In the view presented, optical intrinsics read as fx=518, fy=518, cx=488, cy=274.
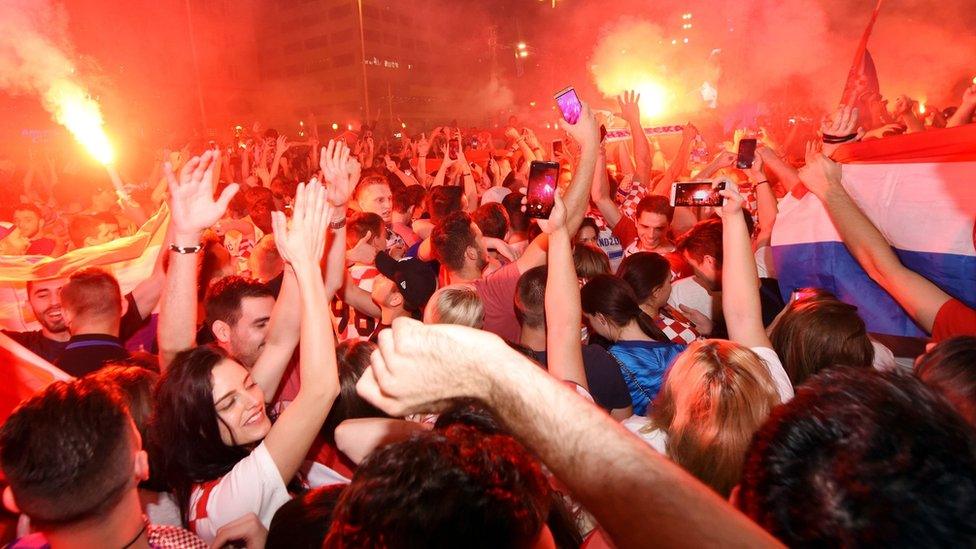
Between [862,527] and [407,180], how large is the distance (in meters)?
9.16

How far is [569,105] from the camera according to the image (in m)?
3.85

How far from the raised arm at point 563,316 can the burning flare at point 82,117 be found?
4.17 metres

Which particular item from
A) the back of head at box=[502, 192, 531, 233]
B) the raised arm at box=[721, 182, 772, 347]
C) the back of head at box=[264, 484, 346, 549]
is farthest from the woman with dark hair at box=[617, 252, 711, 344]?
the back of head at box=[264, 484, 346, 549]

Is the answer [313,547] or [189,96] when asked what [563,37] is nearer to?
[189,96]

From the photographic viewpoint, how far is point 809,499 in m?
0.87

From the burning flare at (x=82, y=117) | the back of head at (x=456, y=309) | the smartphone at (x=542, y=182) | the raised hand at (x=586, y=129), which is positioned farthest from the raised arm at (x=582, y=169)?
the burning flare at (x=82, y=117)

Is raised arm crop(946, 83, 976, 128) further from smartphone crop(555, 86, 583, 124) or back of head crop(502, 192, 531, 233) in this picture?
back of head crop(502, 192, 531, 233)

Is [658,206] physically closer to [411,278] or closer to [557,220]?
[411,278]

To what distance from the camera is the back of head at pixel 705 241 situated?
407cm

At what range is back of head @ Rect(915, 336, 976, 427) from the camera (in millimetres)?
1769

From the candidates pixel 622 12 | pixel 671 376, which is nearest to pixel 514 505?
pixel 671 376

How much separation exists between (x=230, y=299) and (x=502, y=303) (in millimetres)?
1858

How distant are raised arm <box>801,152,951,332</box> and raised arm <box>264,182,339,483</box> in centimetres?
270

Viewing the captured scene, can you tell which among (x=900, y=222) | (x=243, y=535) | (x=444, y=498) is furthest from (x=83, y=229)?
(x=900, y=222)
